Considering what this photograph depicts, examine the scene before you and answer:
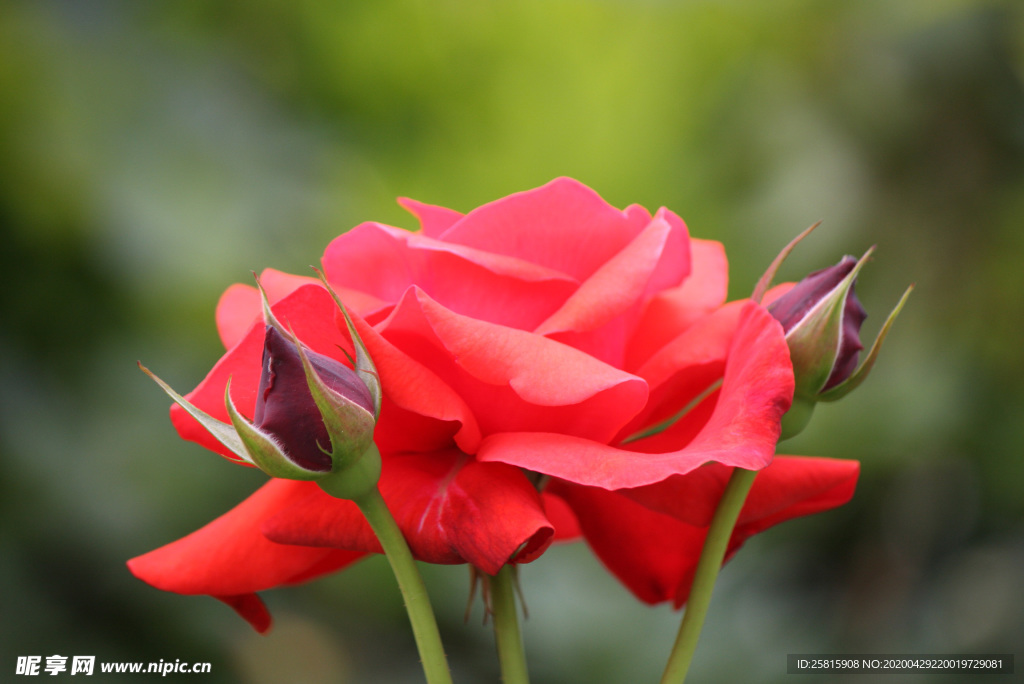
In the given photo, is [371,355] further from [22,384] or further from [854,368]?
[22,384]

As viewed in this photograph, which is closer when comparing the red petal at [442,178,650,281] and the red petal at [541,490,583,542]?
the red petal at [442,178,650,281]

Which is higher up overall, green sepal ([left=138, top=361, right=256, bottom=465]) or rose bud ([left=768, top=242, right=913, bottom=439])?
rose bud ([left=768, top=242, right=913, bottom=439])

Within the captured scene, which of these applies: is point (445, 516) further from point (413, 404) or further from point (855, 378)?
point (855, 378)

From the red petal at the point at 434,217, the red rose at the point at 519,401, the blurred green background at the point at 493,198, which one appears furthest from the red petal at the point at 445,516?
the blurred green background at the point at 493,198

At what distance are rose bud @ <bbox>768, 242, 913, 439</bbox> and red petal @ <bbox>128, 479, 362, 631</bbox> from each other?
196mm

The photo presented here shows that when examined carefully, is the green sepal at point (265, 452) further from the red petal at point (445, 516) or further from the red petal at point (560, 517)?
the red petal at point (560, 517)

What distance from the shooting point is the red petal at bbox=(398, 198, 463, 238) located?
34cm

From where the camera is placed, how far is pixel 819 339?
0.28 metres

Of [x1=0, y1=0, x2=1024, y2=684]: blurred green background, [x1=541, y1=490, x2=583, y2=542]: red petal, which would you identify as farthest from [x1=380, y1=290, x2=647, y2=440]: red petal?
[x1=0, y1=0, x2=1024, y2=684]: blurred green background

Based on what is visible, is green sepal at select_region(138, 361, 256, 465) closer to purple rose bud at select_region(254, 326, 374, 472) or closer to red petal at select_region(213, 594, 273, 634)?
purple rose bud at select_region(254, 326, 374, 472)

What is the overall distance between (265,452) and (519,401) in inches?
3.9

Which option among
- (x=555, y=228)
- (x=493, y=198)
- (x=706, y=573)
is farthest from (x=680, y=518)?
(x=493, y=198)

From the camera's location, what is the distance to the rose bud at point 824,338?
0.28 meters

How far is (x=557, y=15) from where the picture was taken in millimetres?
1013
